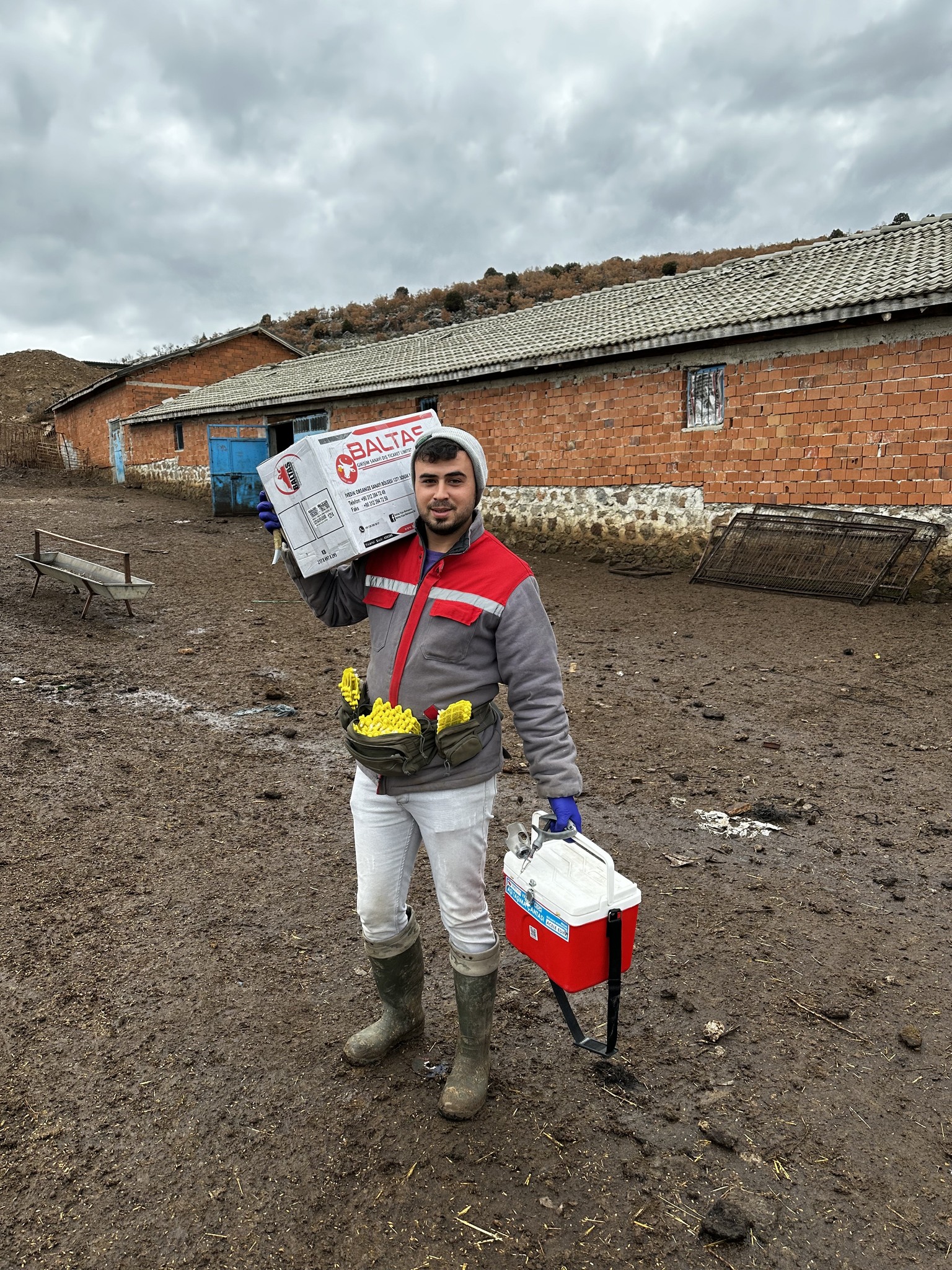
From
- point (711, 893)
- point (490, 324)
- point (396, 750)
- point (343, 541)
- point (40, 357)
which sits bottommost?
point (711, 893)

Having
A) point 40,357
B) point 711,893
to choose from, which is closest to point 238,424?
point 711,893

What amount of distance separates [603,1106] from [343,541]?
1.90 m

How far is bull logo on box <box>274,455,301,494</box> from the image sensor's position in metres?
2.46

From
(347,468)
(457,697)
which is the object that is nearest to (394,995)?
(457,697)

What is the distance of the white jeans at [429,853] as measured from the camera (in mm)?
2217

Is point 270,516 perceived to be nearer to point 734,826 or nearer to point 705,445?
point 734,826

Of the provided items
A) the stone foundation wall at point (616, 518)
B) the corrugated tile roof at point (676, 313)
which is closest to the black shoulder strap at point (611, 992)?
the stone foundation wall at point (616, 518)

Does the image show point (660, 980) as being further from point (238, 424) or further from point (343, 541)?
point (238, 424)

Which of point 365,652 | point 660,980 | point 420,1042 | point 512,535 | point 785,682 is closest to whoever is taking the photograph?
point 420,1042

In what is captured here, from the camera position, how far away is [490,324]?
62.6ft

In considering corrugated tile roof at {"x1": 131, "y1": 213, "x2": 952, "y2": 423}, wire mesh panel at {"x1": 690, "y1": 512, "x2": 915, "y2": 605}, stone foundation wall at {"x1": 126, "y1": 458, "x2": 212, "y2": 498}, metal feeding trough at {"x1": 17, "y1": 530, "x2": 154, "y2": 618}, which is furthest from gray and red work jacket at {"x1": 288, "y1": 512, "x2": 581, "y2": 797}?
stone foundation wall at {"x1": 126, "y1": 458, "x2": 212, "y2": 498}

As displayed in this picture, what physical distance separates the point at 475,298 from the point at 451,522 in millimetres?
47796

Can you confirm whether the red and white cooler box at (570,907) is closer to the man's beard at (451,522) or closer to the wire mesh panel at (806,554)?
the man's beard at (451,522)

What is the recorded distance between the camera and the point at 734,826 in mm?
4293
